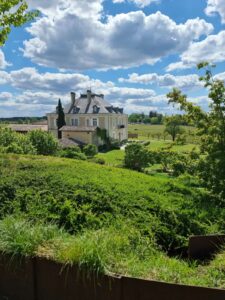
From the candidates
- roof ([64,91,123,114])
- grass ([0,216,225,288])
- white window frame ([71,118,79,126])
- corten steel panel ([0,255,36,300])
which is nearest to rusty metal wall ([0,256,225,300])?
corten steel panel ([0,255,36,300])

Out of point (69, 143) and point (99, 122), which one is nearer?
point (69, 143)

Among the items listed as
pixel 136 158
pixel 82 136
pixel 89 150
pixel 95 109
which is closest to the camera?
pixel 136 158

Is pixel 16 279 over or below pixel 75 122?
below

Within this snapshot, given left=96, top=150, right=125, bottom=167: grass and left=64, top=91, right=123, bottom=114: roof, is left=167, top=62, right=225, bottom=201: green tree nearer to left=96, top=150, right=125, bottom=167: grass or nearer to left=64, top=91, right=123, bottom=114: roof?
left=96, top=150, right=125, bottom=167: grass

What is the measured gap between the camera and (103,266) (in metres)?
3.48

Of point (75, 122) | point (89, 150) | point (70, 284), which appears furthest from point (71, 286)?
point (75, 122)

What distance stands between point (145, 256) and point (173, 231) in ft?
5.58

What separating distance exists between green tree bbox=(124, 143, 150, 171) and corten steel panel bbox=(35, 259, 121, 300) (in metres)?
27.3

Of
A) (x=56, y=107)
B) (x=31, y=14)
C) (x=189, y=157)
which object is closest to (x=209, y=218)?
(x=189, y=157)

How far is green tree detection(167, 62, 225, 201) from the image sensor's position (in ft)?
25.6

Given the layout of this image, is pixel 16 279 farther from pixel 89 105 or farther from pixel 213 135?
pixel 89 105

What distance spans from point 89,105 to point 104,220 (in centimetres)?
4869

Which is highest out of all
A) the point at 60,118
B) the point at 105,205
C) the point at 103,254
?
the point at 60,118

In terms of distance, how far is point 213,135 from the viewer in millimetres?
8070
